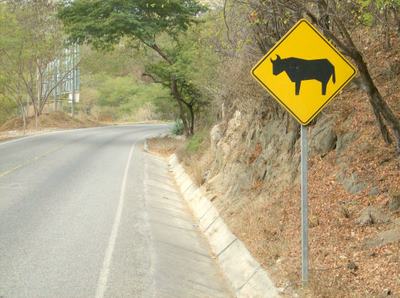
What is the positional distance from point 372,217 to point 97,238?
4.72 m

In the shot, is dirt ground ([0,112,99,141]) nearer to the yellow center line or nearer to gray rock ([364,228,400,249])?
the yellow center line

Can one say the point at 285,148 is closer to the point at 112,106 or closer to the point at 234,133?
the point at 234,133

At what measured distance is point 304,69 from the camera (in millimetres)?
6418

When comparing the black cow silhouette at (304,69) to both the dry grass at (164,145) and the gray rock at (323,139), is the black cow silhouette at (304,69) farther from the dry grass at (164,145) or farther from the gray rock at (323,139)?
the dry grass at (164,145)

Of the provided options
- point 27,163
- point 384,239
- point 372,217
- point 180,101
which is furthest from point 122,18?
point 384,239

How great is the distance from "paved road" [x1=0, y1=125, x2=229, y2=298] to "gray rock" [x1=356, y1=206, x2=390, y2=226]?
204 cm

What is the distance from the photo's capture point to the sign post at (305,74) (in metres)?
6.45

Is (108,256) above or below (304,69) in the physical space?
below

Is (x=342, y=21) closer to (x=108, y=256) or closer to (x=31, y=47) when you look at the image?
(x=108, y=256)

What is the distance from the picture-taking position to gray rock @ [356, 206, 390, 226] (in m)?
7.59

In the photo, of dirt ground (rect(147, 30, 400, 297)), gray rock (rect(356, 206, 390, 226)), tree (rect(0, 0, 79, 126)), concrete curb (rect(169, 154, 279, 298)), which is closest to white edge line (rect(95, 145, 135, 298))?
concrete curb (rect(169, 154, 279, 298))

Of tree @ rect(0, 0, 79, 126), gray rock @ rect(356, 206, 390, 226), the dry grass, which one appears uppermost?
tree @ rect(0, 0, 79, 126)

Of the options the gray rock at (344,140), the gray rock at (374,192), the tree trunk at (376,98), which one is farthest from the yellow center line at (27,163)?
the tree trunk at (376,98)

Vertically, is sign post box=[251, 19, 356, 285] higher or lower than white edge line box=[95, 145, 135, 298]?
higher
